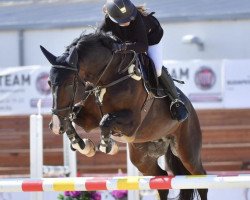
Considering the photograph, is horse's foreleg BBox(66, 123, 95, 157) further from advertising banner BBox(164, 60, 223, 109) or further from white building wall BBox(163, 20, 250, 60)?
white building wall BBox(163, 20, 250, 60)

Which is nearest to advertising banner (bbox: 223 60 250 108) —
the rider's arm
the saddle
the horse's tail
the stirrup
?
the horse's tail

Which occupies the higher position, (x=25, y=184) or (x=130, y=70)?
(x=130, y=70)

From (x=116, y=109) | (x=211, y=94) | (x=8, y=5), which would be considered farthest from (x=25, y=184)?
(x=8, y=5)

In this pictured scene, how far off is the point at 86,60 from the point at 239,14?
24.4 feet

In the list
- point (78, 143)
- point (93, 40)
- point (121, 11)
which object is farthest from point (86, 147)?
point (121, 11)

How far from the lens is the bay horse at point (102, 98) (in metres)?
6.50

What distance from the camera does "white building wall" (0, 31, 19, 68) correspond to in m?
15.1

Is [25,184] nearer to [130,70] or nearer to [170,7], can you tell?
[130,70]

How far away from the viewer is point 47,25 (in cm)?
1501

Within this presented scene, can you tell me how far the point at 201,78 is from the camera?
11695 mm

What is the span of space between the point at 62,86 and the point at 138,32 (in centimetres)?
88

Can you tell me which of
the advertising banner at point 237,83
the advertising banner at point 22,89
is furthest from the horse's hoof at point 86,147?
the advertising banner at point 22,89

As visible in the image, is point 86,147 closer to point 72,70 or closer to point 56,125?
point 56,125

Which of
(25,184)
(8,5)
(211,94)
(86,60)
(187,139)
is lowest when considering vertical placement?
(25,184)
